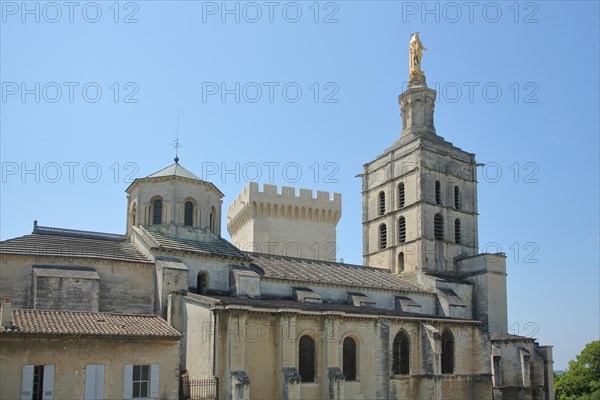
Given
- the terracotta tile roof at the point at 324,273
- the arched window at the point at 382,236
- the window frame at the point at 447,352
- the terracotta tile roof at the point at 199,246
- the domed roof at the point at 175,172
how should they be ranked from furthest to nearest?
1. the arched window at the point at 382,236
2. the window frame at the point at 447,352
3. the terracotta tile roof at the point at 324,273
4. the domed roof at the point at 175,172
5. the terracotta tile roof at the point at 199,246

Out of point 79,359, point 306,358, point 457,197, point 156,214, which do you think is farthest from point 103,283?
point 457,197

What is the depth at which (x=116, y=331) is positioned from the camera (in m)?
24.5

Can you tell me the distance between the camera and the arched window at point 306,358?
29766 millimetres

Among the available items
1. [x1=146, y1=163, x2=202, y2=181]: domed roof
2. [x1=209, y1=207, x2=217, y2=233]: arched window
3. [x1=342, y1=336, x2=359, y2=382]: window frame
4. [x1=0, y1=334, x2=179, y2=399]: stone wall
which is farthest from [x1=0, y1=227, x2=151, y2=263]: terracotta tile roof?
[x1=342, y1=336, x2=359, y2=382]: window frame

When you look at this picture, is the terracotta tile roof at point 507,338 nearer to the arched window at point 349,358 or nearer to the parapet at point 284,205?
the arched window at point 349,358

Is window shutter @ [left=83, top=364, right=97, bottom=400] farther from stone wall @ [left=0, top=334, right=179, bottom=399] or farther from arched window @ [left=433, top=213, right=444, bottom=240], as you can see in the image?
arched window @ [left=433, top=213, right=444, bottom=240]

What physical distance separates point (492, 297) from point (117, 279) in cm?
2721

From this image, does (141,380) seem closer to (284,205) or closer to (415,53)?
(284,205)

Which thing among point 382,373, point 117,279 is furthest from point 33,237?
point 382,373

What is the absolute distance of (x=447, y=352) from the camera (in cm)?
3700

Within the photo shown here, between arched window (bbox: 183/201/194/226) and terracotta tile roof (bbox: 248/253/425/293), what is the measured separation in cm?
427

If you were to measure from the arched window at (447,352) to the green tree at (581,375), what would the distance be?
15725 millimetres

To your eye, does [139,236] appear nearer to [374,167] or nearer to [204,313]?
[204,313]

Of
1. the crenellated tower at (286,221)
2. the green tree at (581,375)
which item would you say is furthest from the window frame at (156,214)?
the green tree at (581,375)
